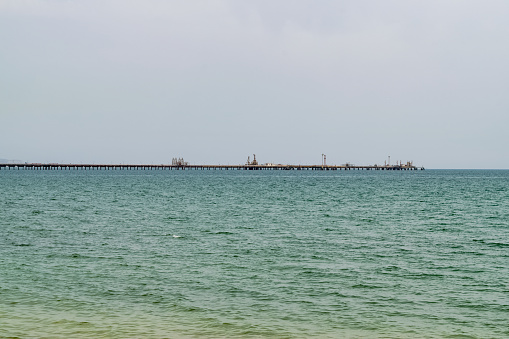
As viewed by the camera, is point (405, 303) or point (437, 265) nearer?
point (405, 303)

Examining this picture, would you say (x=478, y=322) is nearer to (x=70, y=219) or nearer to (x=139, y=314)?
(x=139, y=314)

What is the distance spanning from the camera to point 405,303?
49.2ft

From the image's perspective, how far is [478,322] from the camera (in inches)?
527

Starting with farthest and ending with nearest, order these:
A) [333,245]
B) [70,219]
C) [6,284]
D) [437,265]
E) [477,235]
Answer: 1. [70,219]
2. [477,235]
3. [333,245]
4. [437,265]
5. [6,284]

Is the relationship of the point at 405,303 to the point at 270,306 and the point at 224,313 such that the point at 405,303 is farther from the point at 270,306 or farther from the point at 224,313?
the point at 224,313

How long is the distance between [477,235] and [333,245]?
9.04 m

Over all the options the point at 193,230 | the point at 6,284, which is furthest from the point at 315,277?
the point at 193,230

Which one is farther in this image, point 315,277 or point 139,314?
point 315,277

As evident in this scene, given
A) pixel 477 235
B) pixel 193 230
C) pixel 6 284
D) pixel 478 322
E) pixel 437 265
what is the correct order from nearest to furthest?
pixel 478 322, pixel 6 284, pixel 437 265, pixel 477 235, pixel 193 230

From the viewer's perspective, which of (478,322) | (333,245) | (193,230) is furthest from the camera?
(193,230)

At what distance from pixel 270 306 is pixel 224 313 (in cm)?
133

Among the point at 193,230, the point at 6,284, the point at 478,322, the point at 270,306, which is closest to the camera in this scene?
the point at 478,322

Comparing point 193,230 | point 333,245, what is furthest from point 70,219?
point 333,245

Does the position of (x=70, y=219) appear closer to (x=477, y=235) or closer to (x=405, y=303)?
(x=477, y=235)
